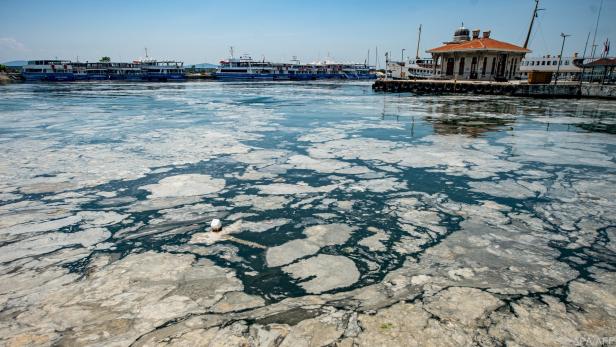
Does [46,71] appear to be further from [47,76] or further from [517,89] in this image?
[517,89]

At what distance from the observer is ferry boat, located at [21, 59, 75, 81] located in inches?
2084

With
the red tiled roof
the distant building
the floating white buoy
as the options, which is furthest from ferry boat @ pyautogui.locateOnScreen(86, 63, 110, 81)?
the floating white buoy

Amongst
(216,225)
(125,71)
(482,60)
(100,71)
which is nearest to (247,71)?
(125,71)

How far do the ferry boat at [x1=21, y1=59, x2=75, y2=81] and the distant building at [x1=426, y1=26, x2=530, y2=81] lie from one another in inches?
2177

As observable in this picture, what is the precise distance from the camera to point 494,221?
400 cm

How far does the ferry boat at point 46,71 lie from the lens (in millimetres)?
52941

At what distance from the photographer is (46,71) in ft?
179

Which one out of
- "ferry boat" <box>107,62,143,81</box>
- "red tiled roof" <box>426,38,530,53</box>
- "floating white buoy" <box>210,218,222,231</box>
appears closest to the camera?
"floating white buoy" <box>210,218,222,231</box>

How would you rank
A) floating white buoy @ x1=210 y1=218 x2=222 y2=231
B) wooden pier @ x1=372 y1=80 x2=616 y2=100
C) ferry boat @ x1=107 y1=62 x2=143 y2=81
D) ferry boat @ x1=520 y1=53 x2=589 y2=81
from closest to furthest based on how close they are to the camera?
floating white buoy @ x1=210 y1=218 x2=222 y2=231 → wooden pier @ x1=372 y1=80 x2=616 y2=100 → ferry boat @ x1=520 y1=53 x2=589 y2=81 → ferry boat @ x1=107 y1=62 x2=143 y2=81

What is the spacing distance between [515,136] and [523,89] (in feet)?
58.2

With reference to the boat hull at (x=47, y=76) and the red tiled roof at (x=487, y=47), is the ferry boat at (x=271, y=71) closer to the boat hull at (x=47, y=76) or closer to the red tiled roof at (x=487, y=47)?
the boat hull at (x=47, y=76)

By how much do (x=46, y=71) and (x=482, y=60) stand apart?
2497 inches

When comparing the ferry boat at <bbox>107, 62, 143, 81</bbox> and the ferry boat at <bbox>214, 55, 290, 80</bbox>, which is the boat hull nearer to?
the ferry boat at <bbox>107, 62, 143, 81</bbox>

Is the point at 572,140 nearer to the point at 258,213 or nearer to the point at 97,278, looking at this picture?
the point at 258,213
